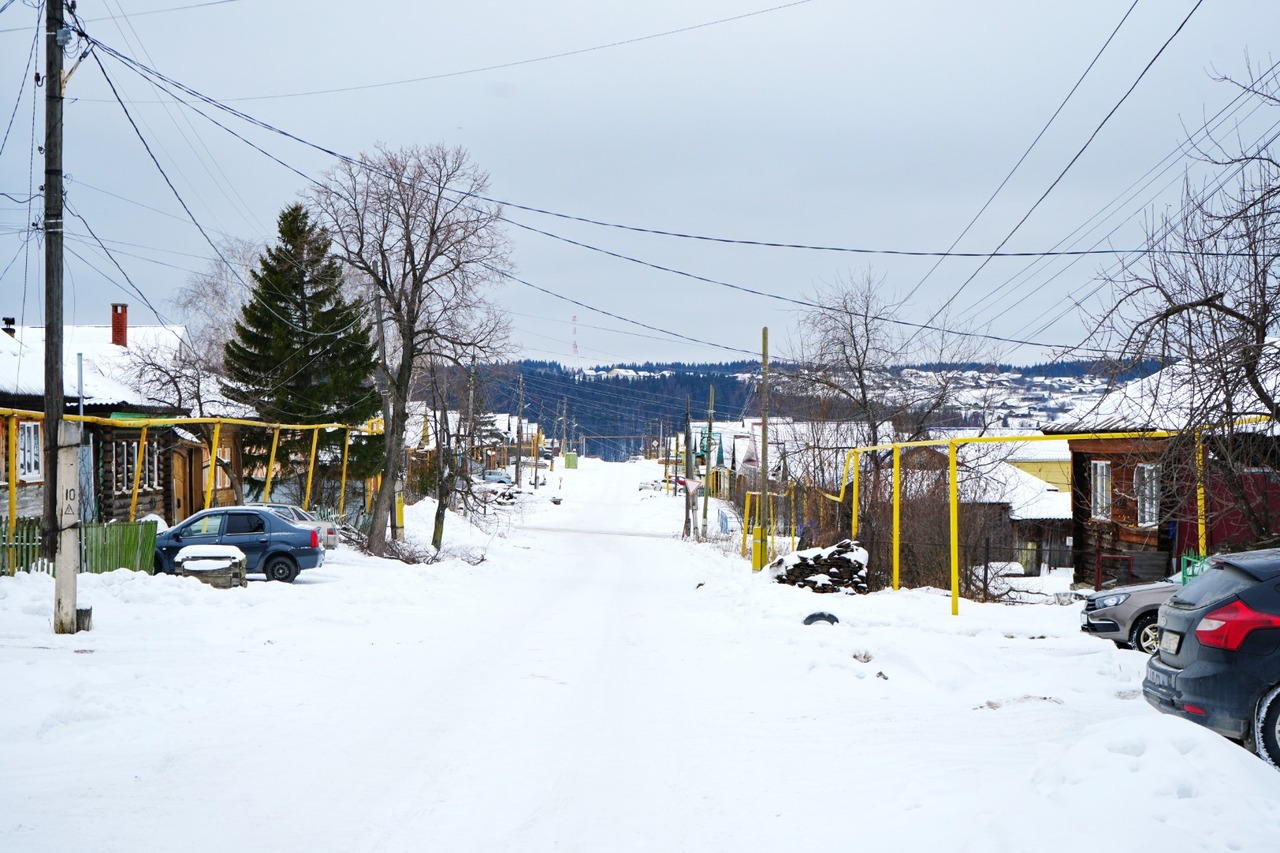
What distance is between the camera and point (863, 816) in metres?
6.34

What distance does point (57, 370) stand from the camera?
499 inches

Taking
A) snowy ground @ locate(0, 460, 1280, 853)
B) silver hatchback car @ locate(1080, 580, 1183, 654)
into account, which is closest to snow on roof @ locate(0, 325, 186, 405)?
snowy ground @ locate(0, 460, 1280, 853)

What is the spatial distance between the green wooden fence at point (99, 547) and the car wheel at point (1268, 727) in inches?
642

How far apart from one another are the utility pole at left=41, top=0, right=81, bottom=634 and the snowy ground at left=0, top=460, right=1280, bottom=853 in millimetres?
870

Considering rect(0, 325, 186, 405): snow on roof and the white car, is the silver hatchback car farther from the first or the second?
rect(0, 325, 186, 405): snow on roof

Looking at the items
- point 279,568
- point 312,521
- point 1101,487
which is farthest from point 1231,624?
point 1101,487

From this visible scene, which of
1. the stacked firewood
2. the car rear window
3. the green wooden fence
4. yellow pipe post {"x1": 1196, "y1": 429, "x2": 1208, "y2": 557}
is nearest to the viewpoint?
the car rear window

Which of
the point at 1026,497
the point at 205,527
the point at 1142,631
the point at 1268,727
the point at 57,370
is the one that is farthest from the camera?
the point at 1026,497

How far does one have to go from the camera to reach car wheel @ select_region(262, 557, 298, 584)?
71.3 feet

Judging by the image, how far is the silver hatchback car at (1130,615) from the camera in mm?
12984

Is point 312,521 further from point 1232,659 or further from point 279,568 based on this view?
point 1232,659

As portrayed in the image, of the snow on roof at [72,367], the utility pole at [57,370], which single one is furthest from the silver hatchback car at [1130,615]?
the snow on roof at [72,367]

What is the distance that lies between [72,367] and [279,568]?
13.4 m

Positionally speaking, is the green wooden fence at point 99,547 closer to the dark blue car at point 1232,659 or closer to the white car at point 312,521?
the white car at point 312,521
